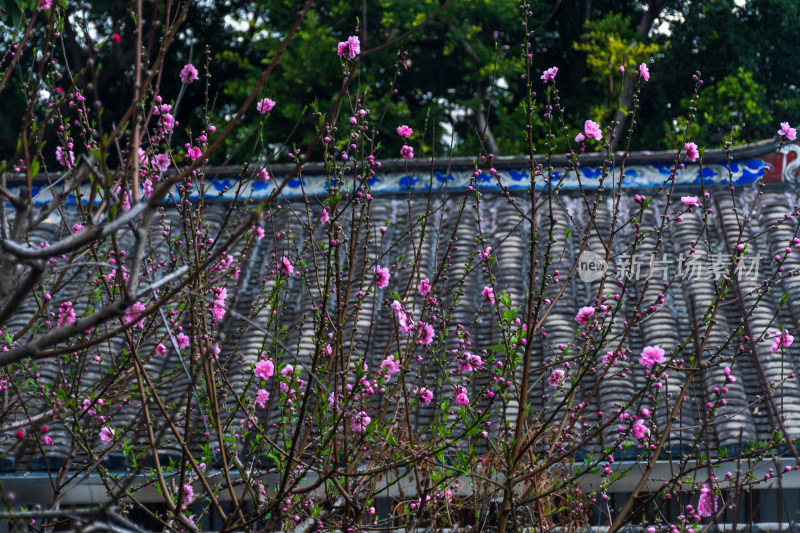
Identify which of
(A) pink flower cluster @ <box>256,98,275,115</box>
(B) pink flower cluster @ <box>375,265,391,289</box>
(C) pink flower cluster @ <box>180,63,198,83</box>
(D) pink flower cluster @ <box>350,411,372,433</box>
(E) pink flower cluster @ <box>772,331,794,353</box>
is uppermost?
(C) pink flower cluster @ <box>180,63,198,83</box>

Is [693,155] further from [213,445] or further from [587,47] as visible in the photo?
[587,47]

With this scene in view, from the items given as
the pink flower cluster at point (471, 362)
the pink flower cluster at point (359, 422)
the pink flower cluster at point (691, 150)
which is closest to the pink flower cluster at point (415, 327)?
the pink flower cluster at point (471, 362)

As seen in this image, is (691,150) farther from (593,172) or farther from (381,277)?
(593,172)

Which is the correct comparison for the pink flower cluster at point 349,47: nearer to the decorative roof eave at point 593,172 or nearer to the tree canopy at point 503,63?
the decorative roof eave at point 593,172

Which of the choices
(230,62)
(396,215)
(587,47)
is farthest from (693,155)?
(230,62)

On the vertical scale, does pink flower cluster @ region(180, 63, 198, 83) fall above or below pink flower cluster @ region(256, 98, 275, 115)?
above

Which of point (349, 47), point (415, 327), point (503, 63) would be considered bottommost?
point (415, 327)

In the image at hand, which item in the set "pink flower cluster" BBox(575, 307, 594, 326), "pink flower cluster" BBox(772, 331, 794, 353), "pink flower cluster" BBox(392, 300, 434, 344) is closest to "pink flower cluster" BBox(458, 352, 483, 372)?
"pink flower cluster" BBox(392, 300, 434, 344)

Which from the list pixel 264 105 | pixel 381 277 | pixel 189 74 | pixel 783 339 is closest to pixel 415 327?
pixel 381 277

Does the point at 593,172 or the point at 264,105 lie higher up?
the point at 264,105

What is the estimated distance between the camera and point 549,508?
3541 mm

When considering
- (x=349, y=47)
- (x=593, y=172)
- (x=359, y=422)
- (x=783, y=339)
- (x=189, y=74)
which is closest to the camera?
(x=359, y=422)

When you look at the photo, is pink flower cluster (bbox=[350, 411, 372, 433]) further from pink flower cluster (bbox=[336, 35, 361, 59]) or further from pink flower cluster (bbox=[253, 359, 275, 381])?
pink flower cluster (bbox=[336, 35, 361, 59])

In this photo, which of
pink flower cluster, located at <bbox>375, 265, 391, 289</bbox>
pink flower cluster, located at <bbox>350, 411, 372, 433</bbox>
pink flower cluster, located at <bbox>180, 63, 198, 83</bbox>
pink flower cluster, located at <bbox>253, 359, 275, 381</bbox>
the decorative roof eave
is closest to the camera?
pink flower cluster, located at <bbox>350, 411, 372, 433</bbox>
